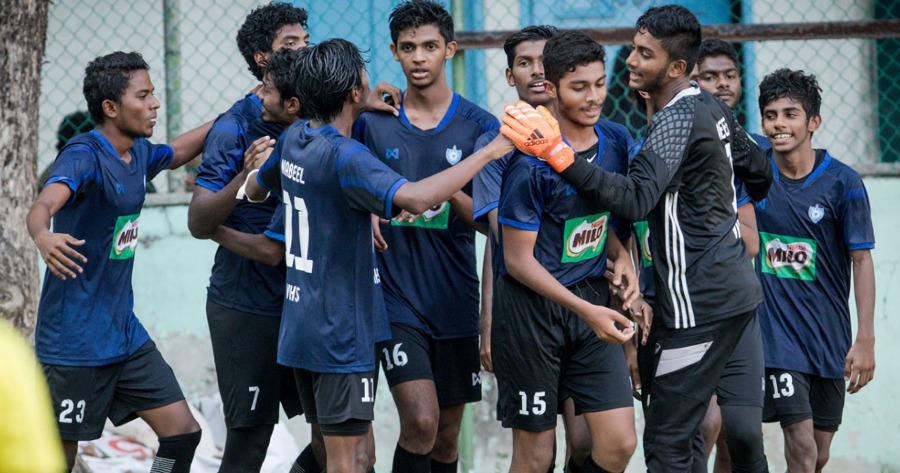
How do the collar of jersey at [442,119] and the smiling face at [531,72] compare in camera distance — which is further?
the smiling face at [531,72]

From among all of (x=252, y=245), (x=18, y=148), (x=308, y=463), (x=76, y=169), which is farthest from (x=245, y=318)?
(x=18, y=148)

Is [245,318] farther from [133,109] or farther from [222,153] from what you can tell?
[133,109]

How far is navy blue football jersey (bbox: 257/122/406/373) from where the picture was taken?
4047 mm

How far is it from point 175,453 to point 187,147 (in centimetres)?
137

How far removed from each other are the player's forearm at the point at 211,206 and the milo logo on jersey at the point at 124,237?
0.29m

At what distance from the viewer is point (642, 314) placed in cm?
418

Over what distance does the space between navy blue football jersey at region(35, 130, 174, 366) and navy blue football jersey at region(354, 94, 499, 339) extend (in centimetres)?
104

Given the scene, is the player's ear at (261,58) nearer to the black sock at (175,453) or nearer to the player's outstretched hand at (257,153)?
the player's outstretched hand at (257,153)

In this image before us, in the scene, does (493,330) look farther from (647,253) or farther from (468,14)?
(468,14)

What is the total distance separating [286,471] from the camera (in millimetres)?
6340

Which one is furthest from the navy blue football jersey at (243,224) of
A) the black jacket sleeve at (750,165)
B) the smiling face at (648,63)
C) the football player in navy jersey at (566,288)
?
the black jacket sleeve at (750,165)

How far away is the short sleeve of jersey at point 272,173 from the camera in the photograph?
4.28m

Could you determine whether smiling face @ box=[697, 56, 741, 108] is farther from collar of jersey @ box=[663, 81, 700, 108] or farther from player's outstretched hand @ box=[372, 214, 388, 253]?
player's outstretched hand @ box=[372, 214, 388, 253]

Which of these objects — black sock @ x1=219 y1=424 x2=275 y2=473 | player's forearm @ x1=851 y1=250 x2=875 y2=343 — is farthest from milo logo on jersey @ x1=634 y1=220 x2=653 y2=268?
black sock @ x1=219 y1=424 x2=275 y2=473
